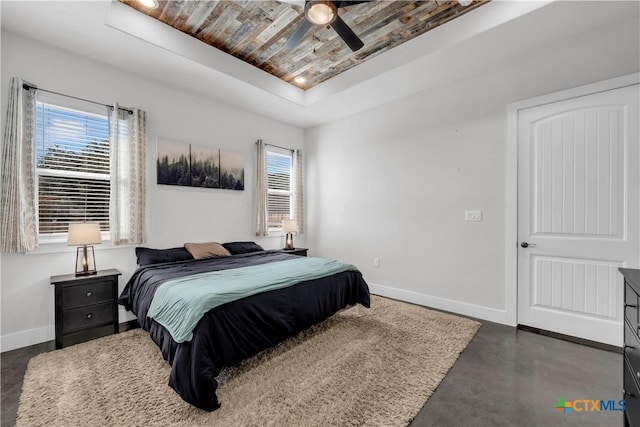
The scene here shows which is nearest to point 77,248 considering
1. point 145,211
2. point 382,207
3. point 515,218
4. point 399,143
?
point 145,211

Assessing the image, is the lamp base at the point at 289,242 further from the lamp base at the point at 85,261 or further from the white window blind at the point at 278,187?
the lamp base at the point at 85,261

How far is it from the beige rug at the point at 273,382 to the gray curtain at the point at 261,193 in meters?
2.06

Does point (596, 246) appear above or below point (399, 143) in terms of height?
below

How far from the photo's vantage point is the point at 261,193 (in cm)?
440

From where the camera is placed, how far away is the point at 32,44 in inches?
103

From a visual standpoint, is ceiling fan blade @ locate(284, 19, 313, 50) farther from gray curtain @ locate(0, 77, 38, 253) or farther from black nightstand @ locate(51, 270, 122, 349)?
black nightstand @ locate(51, 270, 122, 349)

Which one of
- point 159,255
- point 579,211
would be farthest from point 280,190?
point 579,211

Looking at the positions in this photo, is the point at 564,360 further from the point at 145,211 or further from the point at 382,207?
the point at 145,211

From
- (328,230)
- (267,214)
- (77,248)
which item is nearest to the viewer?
A: (77,248)

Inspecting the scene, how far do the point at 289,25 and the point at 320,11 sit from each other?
802mm

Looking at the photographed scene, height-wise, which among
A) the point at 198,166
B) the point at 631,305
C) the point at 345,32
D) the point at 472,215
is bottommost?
the point at 631,305

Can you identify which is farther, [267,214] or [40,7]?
[267,214]

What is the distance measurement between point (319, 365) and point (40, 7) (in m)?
3.71

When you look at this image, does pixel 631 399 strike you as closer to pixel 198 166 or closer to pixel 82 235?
Answer: pixel 82 235
